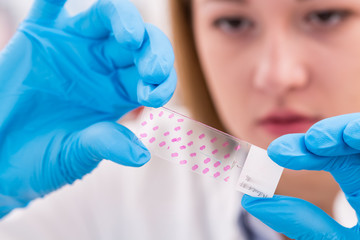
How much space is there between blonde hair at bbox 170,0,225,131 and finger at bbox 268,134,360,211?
88 cm

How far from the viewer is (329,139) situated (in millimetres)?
637

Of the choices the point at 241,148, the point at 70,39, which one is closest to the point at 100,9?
the point at 70,39

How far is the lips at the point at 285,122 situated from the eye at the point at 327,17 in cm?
26

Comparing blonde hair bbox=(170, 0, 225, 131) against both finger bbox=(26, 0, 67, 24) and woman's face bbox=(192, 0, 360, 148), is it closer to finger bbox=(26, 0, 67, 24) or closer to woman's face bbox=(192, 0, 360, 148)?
woman's face bbox=(192, 0, 360, 148)

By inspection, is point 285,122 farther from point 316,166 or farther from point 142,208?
point 142,208

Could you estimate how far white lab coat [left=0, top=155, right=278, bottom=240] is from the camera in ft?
4.17

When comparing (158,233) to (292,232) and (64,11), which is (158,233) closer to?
(292,232)

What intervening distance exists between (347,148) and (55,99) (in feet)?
2.16

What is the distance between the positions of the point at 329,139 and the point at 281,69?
39 cm

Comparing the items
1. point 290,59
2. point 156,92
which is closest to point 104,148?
point 156,92

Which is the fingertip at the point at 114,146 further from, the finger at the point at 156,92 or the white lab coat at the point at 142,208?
the white lab coat at the point at 142,208

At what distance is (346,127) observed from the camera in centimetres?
63

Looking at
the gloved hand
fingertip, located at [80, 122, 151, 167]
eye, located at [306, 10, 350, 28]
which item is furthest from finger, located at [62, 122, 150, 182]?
eye, located at [306, 10, 350, 28]

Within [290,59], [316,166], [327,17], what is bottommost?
[316,166]
